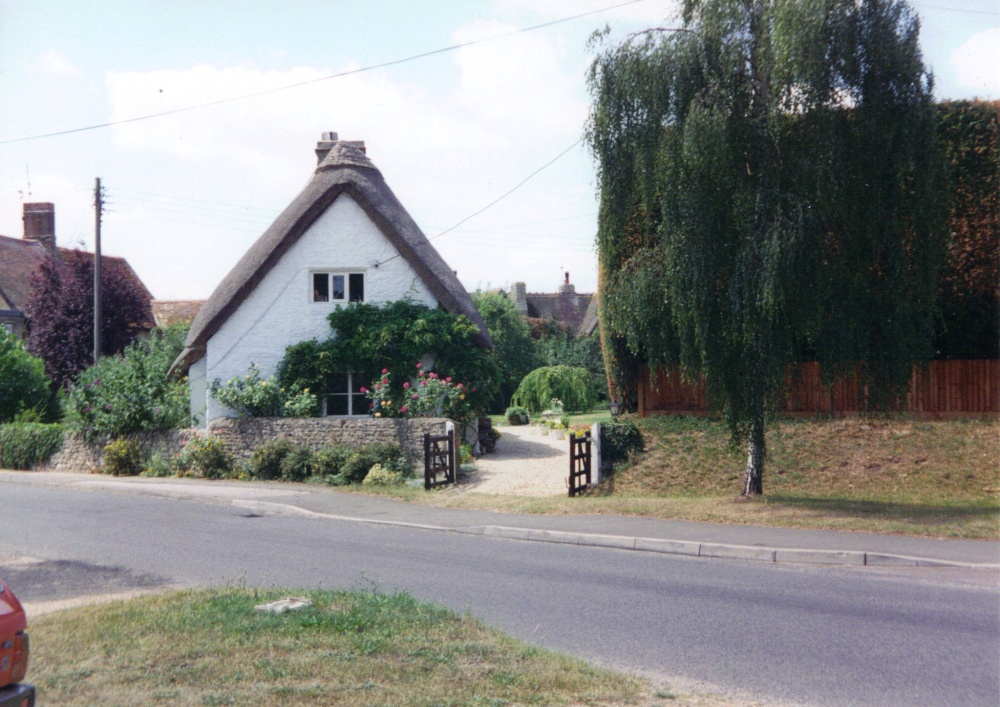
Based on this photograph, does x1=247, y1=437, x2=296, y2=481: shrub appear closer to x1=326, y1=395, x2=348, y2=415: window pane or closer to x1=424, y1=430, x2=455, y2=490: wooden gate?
x1=326, y1=395, x2=348, y2=415: window pane

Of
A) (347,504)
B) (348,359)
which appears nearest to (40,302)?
(348,359)

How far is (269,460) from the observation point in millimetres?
20344

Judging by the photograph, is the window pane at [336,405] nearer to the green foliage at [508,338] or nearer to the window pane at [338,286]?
the window pane at [338,286]

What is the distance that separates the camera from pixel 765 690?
5.72m

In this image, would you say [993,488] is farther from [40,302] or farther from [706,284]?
[40,302]

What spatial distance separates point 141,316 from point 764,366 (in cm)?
2902

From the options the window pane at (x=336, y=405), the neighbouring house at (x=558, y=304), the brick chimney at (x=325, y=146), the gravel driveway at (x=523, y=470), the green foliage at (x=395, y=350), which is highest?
the brick chimney at (x=325, y=146)

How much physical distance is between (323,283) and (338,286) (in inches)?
17.6

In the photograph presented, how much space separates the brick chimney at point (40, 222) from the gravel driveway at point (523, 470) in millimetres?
29984

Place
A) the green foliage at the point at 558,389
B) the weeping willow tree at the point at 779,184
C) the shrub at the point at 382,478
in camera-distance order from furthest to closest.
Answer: the green foliage at the point at 558,389, the shrub at the point at 382,478, the weeping willow tree at the point at 779,184

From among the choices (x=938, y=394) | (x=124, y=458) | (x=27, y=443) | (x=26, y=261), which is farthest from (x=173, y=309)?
(x=938, y=394)

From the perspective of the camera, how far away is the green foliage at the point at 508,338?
42500 mm

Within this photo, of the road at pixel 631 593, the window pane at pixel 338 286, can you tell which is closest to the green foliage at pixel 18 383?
the window pane at pixel 338 286

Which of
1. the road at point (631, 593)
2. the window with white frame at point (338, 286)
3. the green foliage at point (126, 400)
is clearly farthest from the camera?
the window with white frame at point (338, 286)
